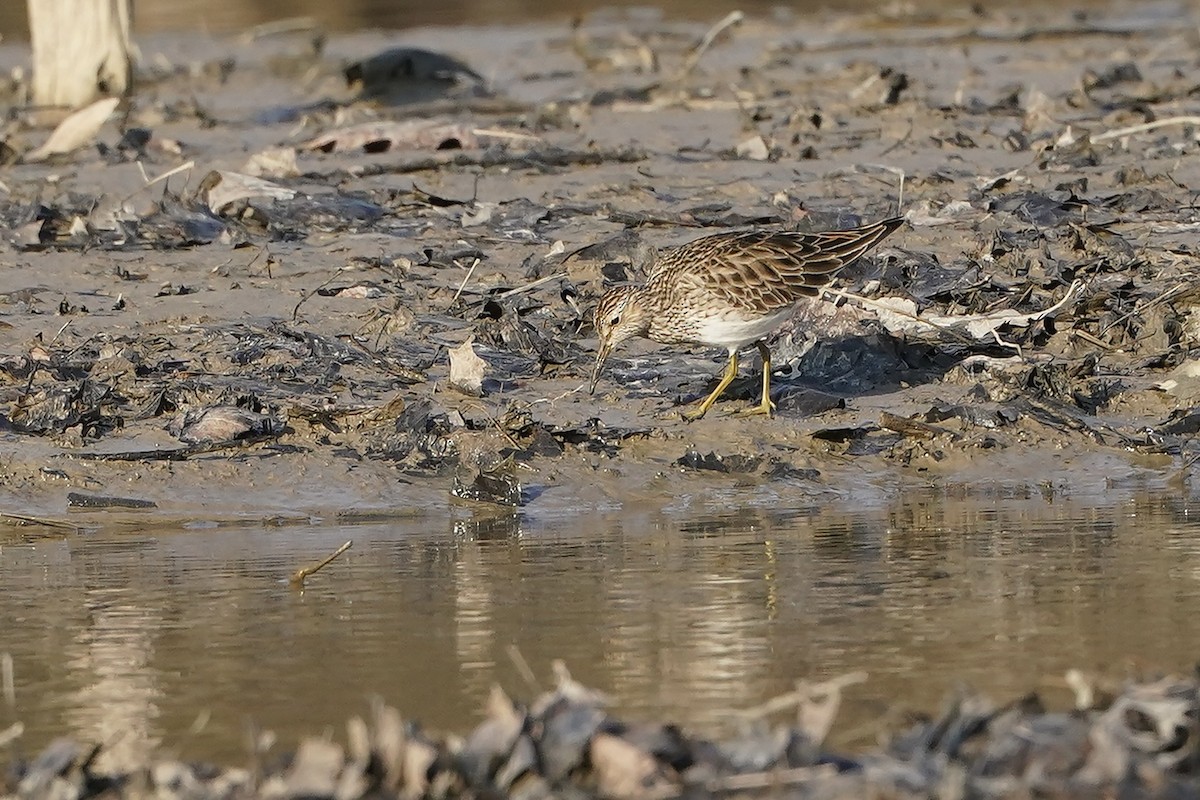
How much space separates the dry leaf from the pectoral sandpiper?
5.63 m

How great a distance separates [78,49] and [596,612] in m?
10.6

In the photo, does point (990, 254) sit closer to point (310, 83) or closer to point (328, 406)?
point (328, 406)

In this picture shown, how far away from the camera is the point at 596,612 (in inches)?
223

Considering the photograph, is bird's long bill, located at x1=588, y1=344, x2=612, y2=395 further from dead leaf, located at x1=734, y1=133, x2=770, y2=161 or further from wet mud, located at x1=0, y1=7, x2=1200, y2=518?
dead leaf, located at x1=734, y1=133, x2=770, y2=161

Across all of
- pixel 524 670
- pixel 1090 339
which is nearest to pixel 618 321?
pixel 1090 339

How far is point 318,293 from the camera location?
9.53 metres

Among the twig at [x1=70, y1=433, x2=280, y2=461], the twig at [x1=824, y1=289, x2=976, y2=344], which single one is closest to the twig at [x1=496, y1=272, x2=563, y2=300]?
the twig at [x1=824, y1=289, x2=976, y2=344]

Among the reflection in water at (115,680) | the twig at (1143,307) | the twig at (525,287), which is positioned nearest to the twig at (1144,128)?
the twig at (1143,307)

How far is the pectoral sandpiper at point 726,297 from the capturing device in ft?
27.1

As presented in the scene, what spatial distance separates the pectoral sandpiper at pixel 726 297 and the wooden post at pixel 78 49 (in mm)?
7758

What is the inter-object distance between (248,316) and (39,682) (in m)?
4.24

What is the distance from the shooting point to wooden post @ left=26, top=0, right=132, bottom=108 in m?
15.0

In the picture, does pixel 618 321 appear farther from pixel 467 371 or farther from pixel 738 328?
pixel 467 371

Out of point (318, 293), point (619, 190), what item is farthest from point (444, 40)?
point (318, 293)
